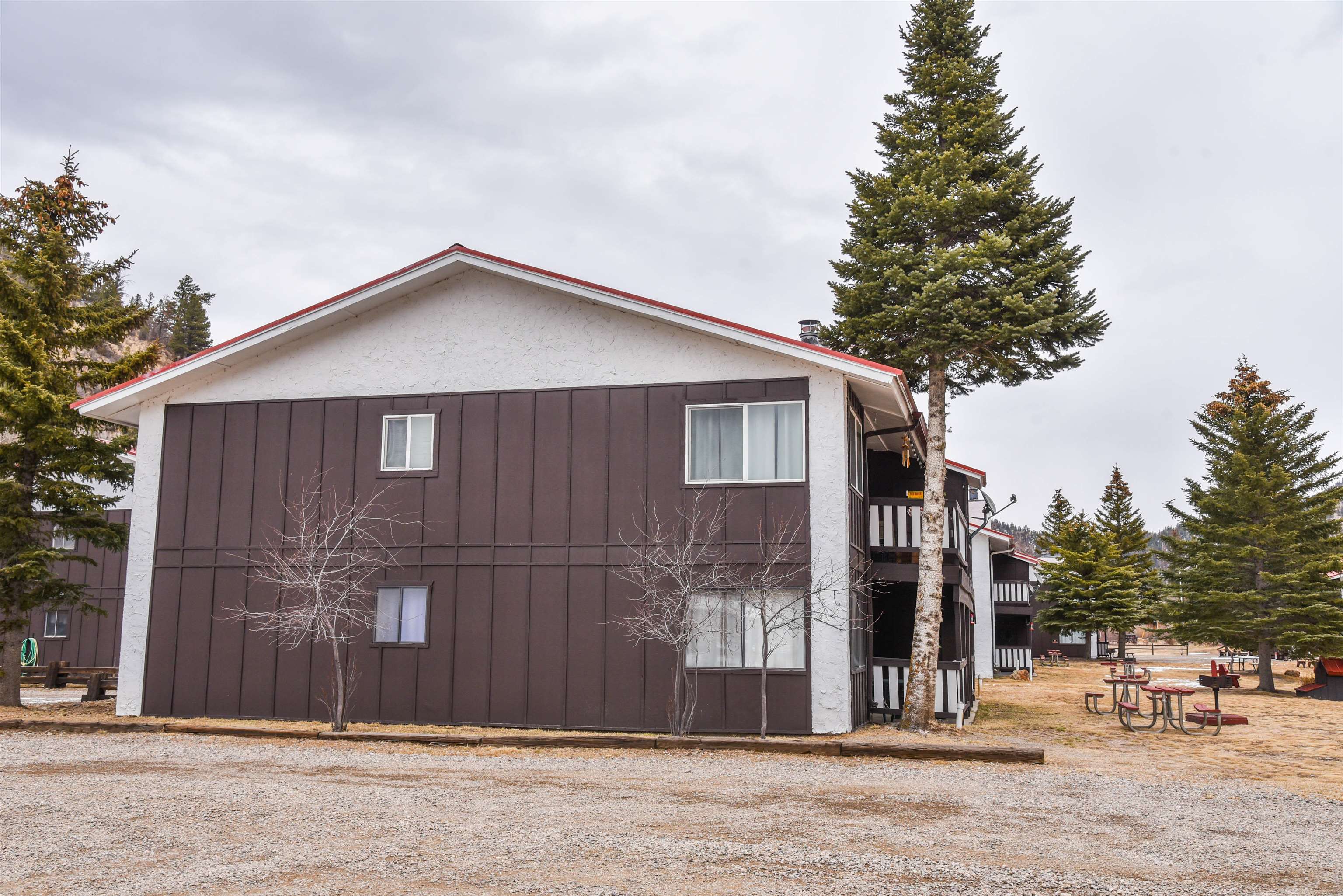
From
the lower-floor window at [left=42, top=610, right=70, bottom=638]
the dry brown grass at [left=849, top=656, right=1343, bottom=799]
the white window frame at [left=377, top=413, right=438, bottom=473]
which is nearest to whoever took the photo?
the dry brown grass at [left=849, top=656, right=1343, bottom=799]

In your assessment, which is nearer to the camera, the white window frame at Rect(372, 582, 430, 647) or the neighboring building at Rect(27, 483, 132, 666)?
the white window frame at Rect(372, 582, 430, 647)

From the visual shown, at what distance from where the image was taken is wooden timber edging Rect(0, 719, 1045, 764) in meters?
12.7

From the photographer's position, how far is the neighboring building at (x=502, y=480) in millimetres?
15578

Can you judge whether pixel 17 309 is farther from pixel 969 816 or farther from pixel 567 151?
pixel 969 816

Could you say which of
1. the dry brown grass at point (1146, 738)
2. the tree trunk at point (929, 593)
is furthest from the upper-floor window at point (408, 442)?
the tree trunk at point (929, 593)

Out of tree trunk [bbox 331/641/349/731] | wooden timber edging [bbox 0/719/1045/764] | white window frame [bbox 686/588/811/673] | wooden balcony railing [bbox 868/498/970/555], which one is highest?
wooden balcony railing [bbox 868/498/970/555]

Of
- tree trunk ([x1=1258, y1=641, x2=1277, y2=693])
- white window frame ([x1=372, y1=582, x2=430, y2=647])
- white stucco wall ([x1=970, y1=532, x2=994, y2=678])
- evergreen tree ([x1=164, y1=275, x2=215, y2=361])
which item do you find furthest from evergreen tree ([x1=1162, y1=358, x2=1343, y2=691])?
evergreen tree ([x1=164, y1=275, x2=215, y2=361])

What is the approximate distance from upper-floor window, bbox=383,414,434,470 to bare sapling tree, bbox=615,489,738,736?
12.3ft

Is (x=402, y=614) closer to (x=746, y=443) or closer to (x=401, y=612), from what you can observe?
(x=401, y=612)

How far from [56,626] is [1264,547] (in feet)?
114

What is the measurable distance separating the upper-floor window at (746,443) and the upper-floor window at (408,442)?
174 inches

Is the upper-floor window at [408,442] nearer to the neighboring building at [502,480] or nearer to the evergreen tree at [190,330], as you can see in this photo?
the neighboring building at [502,480]

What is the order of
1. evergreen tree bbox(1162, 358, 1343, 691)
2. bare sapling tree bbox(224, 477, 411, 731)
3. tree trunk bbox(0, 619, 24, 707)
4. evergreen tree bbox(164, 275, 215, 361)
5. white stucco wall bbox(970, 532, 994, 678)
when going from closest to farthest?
bare sapling tree bbox(224, 477, 411, 731)
tree trunk bbox(0, 619, 24, 707)
evergreen tree bbox(1162, 358, 1343, 691)
white stucco wall bbox(970, 532, 994, 678)
evergreen tree bbox(164, 275, 215, 361)

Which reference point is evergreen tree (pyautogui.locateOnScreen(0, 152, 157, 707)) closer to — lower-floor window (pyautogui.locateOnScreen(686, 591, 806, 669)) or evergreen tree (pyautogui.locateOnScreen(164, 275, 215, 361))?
lower-floor window (pyautogui.locateOnScreen(686, 591, 806, 669))
